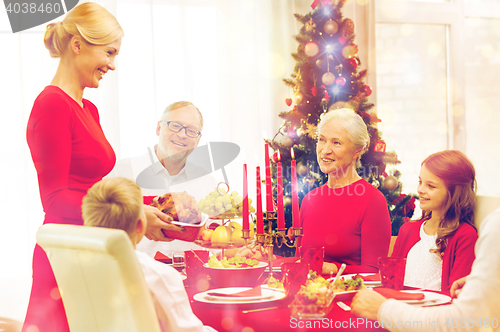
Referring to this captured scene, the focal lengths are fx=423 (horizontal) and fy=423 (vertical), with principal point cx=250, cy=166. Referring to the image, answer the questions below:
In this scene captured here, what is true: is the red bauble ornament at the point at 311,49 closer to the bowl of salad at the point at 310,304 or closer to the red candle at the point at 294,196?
the red candle at the point at 294,196

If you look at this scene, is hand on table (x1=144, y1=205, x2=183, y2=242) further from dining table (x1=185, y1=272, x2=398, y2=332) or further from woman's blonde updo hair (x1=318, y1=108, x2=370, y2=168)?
woman's blonde updo hair (x1=318, y1=108, x2=370, y2=168)

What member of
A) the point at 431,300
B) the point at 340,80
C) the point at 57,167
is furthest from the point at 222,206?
the point at 340,80

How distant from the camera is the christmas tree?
3.02 m

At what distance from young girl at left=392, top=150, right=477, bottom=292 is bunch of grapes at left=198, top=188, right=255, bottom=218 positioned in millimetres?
745

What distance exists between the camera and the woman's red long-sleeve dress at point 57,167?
119cm

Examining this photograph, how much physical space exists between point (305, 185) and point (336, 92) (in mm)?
709

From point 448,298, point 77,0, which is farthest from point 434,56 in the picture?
point 448,298

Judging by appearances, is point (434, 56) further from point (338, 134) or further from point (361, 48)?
point (338, 134)

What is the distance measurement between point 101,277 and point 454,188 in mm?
1309

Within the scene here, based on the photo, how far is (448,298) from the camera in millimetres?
1134

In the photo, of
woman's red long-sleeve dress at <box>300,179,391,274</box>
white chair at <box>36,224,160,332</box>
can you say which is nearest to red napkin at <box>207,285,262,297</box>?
white chair at <box>36,224,160,332</box>

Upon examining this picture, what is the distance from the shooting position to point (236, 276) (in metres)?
1.27

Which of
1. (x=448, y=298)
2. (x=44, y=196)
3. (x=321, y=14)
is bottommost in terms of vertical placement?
(x=448, y=298)

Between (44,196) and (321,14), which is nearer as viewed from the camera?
(44,196)
